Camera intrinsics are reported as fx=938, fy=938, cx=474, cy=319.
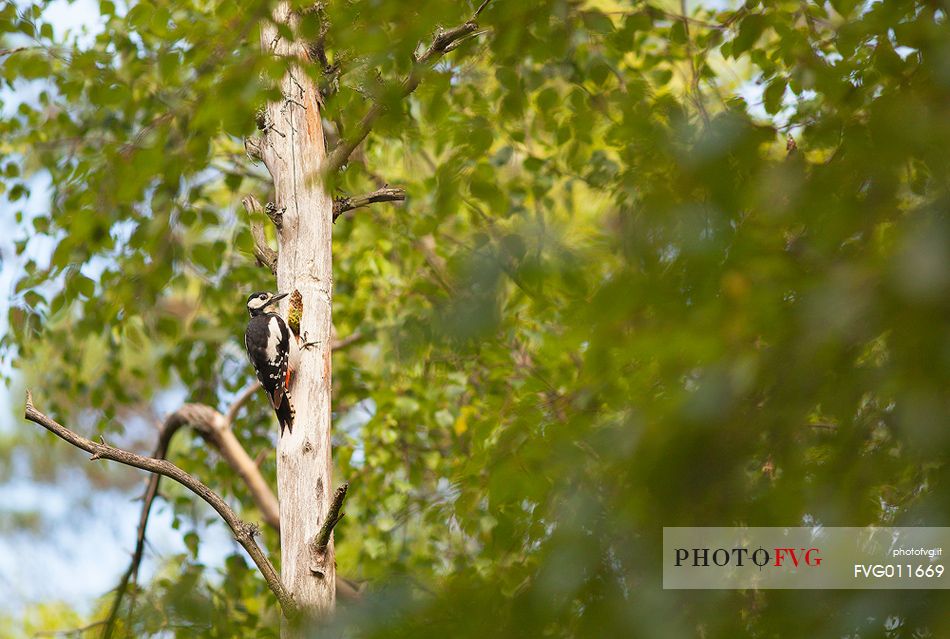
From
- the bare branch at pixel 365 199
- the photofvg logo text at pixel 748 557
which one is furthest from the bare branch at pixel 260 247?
the photofvg logo text at pixel 748 557

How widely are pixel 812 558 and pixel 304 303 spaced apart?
6.35ft

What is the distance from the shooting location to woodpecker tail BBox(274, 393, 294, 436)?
287 cm

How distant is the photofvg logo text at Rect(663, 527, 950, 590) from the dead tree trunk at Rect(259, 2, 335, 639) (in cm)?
146

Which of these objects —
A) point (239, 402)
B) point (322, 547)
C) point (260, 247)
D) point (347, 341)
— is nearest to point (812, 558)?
point (322, 547)

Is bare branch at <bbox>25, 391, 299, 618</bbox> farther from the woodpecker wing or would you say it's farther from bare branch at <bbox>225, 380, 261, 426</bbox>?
bare branch at <bbox>225, 380, 261, 426</bbox>

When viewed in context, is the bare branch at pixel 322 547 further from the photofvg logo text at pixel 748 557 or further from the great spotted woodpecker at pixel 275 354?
the photofvg logo text at pixel 748 557

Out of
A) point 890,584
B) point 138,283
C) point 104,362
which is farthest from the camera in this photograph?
point 104,362

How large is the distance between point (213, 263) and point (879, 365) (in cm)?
352

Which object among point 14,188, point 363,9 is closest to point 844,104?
point 363,9

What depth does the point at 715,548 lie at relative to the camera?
130 centimetres

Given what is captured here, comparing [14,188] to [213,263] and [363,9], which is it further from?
[363,9]

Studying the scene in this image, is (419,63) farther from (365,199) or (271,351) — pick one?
(271,351)

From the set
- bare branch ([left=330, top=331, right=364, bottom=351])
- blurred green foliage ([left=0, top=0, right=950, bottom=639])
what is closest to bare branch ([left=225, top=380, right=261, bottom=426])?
bare branch ([left=330, top=331, right=364, bottom=351])

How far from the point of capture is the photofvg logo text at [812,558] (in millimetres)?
1204
